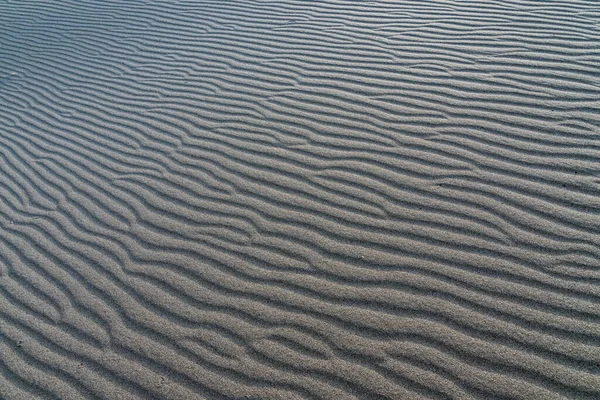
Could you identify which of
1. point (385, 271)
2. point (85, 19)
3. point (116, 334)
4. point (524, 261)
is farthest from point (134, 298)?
point (85, 19)

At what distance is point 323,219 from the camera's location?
349 centimetres

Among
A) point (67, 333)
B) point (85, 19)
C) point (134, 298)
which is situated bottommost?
point (67, 333)

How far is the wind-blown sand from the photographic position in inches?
103

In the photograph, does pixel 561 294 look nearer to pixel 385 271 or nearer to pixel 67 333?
pixel 385 271

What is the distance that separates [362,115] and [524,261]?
209 centimetres

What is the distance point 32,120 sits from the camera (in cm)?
582

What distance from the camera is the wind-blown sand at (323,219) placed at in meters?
2.61

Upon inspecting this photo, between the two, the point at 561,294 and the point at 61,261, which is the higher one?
the point at 561,294

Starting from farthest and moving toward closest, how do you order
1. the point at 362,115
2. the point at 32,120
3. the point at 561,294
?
1. the point at 32,120
2. the point at 362,115
3. the point at 561,294

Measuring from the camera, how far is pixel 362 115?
15.0 ft

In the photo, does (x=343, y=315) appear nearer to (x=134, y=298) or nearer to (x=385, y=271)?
(x=385, y=271)

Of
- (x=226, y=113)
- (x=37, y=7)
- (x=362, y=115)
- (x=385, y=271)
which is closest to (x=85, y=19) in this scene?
(x=37, y=7)

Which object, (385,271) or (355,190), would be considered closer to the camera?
(385,271)

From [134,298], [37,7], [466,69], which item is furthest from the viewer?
[37,7]
